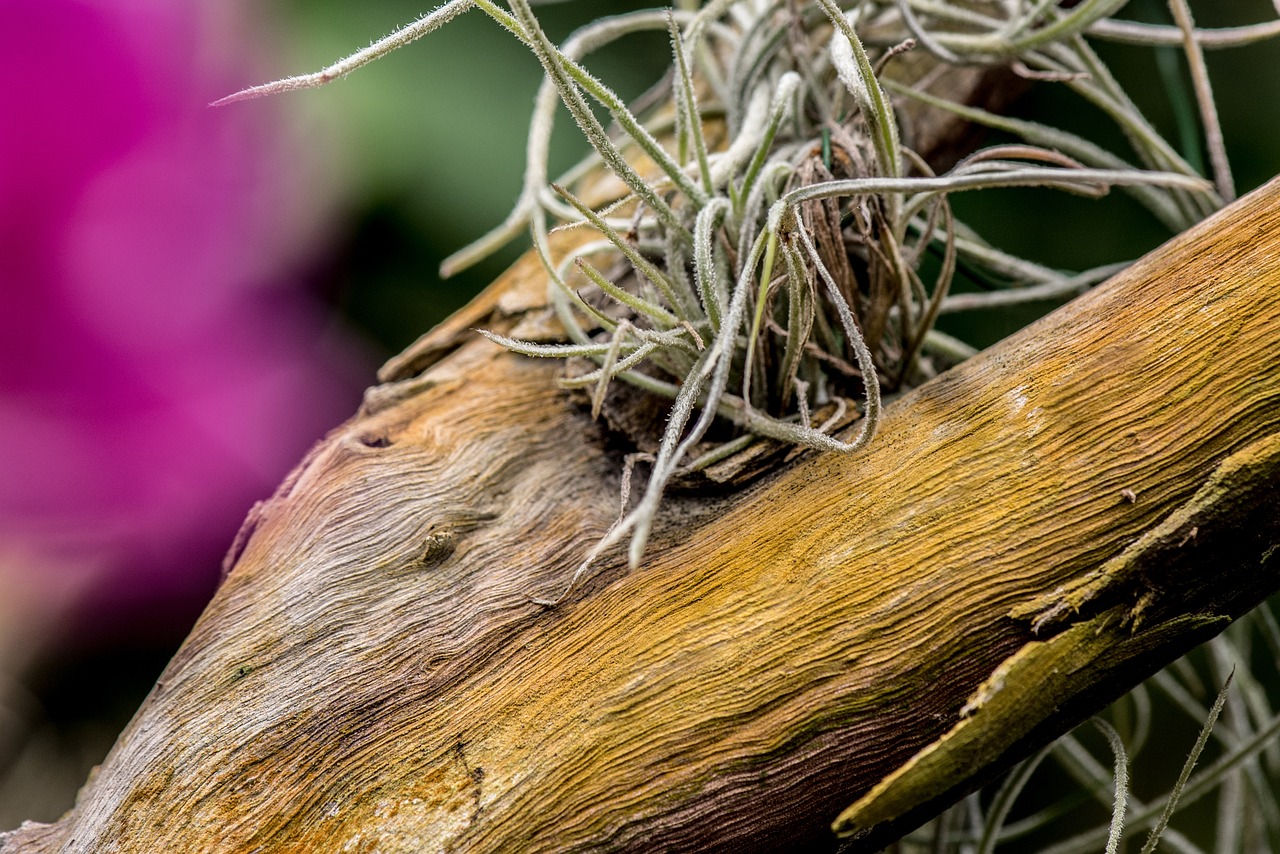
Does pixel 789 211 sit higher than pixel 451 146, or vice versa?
pixel 451 146

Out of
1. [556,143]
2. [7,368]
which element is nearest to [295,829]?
[7,368]

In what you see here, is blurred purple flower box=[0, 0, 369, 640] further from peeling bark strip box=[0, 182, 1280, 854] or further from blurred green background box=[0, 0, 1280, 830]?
peeling bark strip box=[0, 182, 1280, 854]

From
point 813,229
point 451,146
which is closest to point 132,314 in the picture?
point 451,146

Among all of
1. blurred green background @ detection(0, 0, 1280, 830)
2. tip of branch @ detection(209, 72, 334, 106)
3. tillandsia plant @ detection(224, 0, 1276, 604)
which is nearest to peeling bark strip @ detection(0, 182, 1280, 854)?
tillandsia plant @ detection(224, 0, 1276, 604)

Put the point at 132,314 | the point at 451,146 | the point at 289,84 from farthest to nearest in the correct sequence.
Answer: the point at 451,146 < the point at 132,314 < the point at 289,84

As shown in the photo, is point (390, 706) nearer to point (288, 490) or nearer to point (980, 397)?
point (288, 490)

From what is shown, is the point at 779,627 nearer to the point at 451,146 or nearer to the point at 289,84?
the point at 289,84
